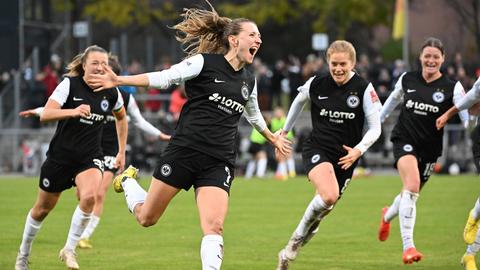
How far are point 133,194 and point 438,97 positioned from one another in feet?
13.0

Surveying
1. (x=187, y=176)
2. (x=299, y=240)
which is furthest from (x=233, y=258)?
(x=187, y=176)

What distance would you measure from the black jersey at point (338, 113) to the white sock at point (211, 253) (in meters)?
2.72

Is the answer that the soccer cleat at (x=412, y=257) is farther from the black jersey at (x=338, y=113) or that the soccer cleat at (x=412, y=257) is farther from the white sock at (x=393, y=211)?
the white sock at (x=393, y=211)

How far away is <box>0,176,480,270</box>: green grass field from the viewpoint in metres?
11.7

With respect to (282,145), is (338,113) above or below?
above

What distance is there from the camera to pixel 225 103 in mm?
8844

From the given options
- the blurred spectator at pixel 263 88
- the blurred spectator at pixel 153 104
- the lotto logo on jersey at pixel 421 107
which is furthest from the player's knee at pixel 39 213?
the blurred spectator at pixel 153 104

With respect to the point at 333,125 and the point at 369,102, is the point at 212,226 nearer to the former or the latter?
the point at 333,125

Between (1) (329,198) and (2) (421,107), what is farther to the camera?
(2) (421,107)

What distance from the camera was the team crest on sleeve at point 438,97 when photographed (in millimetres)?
11672

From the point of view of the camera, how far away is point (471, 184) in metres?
23.7

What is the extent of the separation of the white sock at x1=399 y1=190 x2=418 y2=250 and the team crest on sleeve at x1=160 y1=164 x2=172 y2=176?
3.17 meters

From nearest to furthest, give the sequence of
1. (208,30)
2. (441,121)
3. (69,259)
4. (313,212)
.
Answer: (208,30), (313,212), (69,259), (441,121)

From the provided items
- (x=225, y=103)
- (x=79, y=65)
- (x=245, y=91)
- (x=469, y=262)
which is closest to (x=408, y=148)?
(x=469, y=262)
